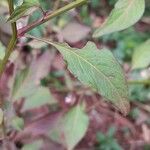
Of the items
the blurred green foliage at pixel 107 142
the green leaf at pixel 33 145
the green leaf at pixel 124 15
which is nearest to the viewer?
the green leaf at pixel 124 15

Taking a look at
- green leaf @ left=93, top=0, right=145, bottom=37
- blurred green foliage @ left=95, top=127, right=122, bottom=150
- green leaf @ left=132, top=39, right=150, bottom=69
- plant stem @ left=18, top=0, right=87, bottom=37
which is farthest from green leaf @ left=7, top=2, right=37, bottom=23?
blurred green foliage @ left=95, top=127, right=122, bottom=150

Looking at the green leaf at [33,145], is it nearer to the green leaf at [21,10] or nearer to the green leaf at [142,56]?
the green leaf at [142,56]

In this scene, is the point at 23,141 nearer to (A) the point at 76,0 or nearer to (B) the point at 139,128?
(B) the point at 139,128

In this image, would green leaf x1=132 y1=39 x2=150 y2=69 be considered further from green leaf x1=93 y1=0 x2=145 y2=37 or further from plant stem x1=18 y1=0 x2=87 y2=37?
plant stem x1=18 y1=0 x2=87 y2=37

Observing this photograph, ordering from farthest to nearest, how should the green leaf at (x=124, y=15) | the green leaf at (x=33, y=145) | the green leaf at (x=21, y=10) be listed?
the green leaf at (x=33, y=145) < the green leaf at (x=124, y=15) < the green leaf at (x=21, y=10)

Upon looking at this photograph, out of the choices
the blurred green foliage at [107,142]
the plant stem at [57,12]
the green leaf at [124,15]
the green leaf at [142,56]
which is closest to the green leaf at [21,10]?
the plant stem at [57,12]

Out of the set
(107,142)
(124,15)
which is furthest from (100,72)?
(107,142)

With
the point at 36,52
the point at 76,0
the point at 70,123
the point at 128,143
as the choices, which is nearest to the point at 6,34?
the point at 36,52

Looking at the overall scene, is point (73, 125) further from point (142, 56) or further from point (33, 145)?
point (142, 56)
